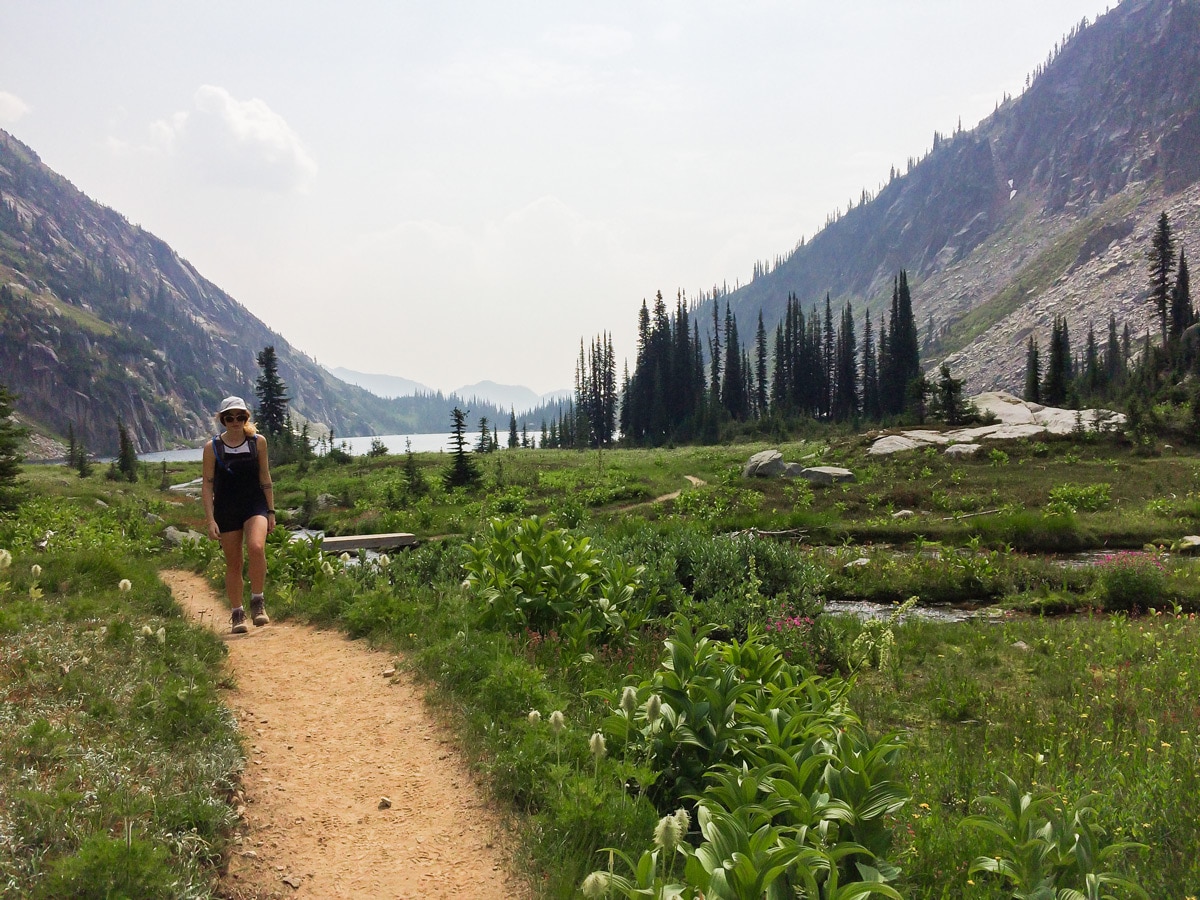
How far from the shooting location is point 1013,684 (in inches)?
308

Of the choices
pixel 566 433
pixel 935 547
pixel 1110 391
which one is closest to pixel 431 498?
pixel 935 547

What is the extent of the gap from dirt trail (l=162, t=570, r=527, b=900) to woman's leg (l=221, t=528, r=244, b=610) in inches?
61.8

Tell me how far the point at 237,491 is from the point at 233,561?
3.15 feet

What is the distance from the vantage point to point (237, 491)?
7.90 metres

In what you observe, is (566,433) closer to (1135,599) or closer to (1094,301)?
(1135,599)

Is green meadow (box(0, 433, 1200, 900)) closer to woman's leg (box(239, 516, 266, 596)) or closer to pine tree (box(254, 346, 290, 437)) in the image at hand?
woman's leg (box(239, 516, 266, 596))

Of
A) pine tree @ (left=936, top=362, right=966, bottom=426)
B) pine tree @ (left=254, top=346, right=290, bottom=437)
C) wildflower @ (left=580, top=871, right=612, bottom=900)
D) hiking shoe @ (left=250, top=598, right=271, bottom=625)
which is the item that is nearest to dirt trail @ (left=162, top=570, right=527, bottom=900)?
wildflower @ (left=580, top=871, right=612, bottom=900)

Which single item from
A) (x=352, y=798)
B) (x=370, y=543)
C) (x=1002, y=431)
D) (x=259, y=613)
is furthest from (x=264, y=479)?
(x=1002, y=431)

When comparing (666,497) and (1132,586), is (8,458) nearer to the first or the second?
(666,497)

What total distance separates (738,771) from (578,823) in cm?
99

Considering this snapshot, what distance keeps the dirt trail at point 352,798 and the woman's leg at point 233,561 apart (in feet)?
5.15

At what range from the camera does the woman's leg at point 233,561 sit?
316 inches

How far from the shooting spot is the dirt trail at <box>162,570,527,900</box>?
141 inches

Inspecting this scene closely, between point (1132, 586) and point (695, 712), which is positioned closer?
point (695, 712)
